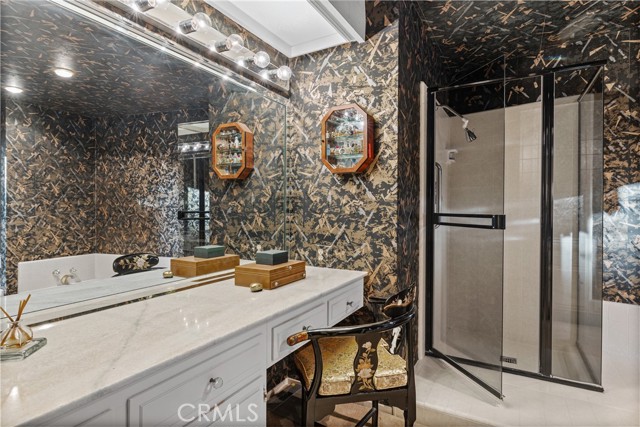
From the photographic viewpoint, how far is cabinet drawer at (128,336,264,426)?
0.82 m

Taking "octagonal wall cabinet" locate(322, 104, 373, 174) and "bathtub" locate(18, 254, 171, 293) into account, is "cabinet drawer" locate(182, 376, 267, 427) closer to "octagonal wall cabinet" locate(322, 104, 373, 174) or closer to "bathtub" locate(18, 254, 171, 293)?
"bathtub" locate(18, 254, 171, 293)

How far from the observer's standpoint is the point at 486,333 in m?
2.25

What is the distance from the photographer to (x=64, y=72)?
116 cm

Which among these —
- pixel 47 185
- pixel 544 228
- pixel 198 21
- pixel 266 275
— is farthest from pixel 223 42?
pixel 544 228

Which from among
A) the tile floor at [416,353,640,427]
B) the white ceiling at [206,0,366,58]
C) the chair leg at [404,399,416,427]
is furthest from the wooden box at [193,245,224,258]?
the tile floor at [416,353,640,427]

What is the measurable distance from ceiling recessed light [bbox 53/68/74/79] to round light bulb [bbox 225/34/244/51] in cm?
85

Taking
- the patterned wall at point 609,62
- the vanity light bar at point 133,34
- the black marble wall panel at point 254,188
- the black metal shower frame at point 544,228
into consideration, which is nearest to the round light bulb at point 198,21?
the vanity light bar at point 133,34

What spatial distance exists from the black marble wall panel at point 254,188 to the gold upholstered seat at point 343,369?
2.59 ft

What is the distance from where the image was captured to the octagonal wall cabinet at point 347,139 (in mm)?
2084

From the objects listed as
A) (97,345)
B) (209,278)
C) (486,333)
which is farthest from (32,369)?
(486,333)

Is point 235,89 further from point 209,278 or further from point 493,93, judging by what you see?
point 493,93

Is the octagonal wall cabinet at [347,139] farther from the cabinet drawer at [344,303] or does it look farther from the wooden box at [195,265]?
the wooden box at [195,265]

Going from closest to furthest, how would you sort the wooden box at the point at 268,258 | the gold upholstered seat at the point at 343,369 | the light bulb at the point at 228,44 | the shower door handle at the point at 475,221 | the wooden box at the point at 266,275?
the gold upholstered seat at the point at 343,369 < the wooden box at the point at 266,275 < the wooden box at the point at 268,258 < the light bulb at the point at 228,44 < the shower door handle at the point at 475,221

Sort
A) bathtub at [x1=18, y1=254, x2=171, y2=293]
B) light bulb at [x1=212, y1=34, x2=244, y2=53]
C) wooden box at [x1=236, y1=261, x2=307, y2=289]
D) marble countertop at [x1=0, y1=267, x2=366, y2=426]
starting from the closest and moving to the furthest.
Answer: marble countertop at [x1=0, y1=267, x2=366, y2=426] → bathtub at [x1=18, y1=254, x2=171, y2=293] → wooden box at [x1=236, y1=261, x2=307, y2=289] → light bulb at [x1=212, y1=34, x2=244, y2=53]
